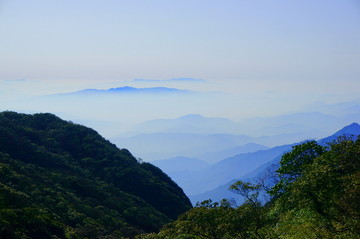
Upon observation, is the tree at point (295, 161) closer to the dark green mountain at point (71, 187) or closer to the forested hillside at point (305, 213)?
the forested hillside at point (305, 213)

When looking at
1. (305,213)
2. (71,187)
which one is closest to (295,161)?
(305,213)

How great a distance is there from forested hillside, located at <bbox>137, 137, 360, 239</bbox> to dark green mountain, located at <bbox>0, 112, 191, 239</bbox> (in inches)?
819

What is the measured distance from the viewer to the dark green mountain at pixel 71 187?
4819cm

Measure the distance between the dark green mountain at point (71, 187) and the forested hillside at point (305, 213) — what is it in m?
20.8

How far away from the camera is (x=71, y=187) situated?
8262cm

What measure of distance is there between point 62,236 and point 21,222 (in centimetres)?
634

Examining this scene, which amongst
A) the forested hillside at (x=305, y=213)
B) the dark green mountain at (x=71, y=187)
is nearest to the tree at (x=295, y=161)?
the forested hillside at (x=305, y=213)

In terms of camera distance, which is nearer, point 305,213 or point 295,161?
point 305,213

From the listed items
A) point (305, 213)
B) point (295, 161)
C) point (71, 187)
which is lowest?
point (71, 187)

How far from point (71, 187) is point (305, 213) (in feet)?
214

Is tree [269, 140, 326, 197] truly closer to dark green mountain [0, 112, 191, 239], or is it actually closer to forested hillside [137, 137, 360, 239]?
forested hillside [137, 137, 360, 239]

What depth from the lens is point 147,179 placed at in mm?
109125

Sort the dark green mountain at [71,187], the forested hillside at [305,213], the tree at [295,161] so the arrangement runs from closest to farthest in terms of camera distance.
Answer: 1. the forested hillside at [305,213]
2. the tree at [295,161]
3. the dark green mountain at [71,187]

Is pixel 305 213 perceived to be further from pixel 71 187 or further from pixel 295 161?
pixel 71 187
